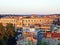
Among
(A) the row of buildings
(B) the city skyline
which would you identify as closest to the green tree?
(A) the row of buildings

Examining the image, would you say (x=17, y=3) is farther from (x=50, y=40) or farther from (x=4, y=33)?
(x=50, y=40)

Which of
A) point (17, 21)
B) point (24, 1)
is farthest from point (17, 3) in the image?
point (17, 21)

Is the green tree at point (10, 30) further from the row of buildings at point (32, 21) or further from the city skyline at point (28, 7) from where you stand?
the city skyline at point (28, 7)

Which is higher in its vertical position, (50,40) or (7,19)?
(7,19)

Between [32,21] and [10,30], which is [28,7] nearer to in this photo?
[32,21]

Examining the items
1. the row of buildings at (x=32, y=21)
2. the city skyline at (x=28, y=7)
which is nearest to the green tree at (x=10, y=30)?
the row of buildings at (x=32, y=21)

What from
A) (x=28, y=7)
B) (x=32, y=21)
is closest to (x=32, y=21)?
(x=32, y=21)
